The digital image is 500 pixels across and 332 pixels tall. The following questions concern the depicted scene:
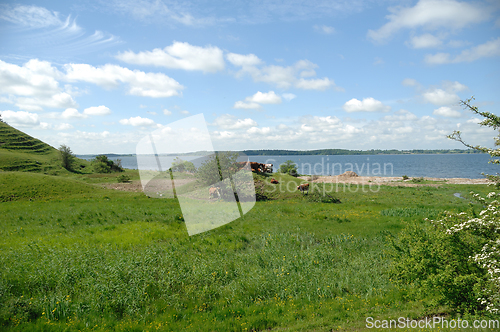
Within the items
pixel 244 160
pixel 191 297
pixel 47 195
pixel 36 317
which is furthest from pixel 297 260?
pixel 47 195

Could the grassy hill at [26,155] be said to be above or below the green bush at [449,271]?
above

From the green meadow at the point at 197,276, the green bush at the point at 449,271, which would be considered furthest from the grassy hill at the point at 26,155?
the green bush at the point at 449,271

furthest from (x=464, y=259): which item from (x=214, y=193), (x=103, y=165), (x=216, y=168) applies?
(x=103, y=165)

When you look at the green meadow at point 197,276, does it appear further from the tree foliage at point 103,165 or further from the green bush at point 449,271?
the tree foliage at point 103,165

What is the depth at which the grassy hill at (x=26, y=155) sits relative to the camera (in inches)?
2438

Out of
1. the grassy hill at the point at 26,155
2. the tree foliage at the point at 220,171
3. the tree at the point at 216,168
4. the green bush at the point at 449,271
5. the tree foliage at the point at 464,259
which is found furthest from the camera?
the grassy hill at the point at 26,155

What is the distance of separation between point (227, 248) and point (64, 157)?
265 ft

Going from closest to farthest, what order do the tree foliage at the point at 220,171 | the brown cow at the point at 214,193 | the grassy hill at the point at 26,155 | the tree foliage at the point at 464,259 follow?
the tree foliage at the point at 464,259
the tree foliage at the point at 220,171
the brown cow at the point at 214,193
the grassy hill at the point at 26,155

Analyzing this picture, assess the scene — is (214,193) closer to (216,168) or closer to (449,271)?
(216,168)

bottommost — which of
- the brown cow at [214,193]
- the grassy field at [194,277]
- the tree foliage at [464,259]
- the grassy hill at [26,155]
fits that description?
the grassy field at [194,277]

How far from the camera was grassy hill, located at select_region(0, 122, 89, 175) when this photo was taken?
61928mm

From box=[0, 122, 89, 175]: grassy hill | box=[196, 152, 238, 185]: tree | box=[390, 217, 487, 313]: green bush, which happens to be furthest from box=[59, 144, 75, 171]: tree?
box=[390, 217, 487, 313]: green bush

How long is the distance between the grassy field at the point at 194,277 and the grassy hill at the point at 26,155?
5476 cm

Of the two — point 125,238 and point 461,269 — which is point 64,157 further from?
point 461,269
